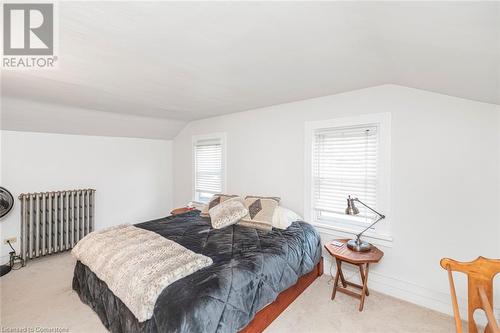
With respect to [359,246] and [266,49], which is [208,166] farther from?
[266,49]

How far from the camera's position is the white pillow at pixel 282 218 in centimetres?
285

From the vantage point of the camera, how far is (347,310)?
7.50 feet

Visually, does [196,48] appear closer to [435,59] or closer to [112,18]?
[112,18]

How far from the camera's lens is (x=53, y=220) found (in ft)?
11.4

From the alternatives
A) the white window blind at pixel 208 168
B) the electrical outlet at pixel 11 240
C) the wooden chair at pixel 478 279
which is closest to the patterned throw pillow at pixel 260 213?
the white window blind at pixel 208 168

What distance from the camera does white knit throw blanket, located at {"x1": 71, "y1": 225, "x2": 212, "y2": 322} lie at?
156cm

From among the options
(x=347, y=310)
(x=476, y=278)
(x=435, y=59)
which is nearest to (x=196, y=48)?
(x=435, y=59)

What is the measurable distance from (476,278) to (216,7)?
2037 millimetres

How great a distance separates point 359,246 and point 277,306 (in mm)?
1060

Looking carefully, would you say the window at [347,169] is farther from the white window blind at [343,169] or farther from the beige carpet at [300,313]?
the beige carpet at [300,313]

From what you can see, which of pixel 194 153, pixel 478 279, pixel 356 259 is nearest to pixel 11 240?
pixel 194 153

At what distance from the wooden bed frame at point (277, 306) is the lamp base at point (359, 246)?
2.14 feet
